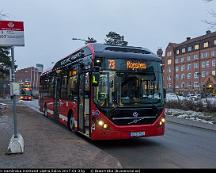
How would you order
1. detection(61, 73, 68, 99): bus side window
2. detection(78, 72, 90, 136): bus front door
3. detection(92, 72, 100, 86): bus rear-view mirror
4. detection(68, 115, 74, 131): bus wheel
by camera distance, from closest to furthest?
detection(92, 72, 100, 86): bus rear-view mirror
detection(78, 72, 90, 136): bus front door
detection(68, 115, 74, 131): bus wheel
detection(61, 73, 68, 99): bus side window

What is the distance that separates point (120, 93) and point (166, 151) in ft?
7.52

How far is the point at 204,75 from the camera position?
113 m

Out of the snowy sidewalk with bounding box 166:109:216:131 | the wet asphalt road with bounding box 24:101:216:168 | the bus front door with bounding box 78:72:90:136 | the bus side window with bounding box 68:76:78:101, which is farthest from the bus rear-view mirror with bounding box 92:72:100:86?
the snowy sidewalk with bounding box 166:109:216:131

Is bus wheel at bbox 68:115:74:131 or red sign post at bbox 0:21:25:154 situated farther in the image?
bus wheel at bbox 68:115:74:131

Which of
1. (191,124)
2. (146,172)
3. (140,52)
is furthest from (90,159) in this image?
(191,124)

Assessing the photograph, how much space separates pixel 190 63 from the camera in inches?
4791

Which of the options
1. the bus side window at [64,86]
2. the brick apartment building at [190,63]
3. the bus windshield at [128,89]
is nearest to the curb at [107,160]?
the bus windshield at [128,89]

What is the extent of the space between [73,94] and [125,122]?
339 cm

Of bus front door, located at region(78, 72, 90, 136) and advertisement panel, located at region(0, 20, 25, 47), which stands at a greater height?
advertisement panel, located at region(0, 20, 25, 47)

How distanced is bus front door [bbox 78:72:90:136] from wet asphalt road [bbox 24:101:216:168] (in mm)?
822

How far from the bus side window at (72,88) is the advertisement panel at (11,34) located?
160 inches

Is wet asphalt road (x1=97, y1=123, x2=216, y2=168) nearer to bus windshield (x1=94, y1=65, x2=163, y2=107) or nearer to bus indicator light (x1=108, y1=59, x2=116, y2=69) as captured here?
bus windshield (x1=94, y1=65, x2=163, y2=107)

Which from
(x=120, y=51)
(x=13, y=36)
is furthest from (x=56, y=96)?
(x=13, y=36)

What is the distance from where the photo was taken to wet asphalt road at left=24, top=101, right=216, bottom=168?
9.43 m
